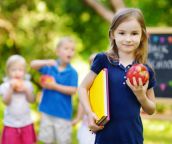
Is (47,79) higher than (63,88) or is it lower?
higher

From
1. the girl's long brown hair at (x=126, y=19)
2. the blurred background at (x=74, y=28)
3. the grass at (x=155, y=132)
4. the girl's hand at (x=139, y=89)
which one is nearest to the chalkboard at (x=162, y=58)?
the blurred background at (x=74, y=28)

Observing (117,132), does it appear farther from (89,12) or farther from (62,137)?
(89,12)

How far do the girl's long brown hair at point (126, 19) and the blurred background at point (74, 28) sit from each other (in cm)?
538

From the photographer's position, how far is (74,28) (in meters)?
11.6

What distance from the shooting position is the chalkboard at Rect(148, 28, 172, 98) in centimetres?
951

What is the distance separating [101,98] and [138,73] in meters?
0.32

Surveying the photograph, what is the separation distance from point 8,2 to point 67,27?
1427 mm

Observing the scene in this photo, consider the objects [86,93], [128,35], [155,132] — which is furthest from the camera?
[155,132]

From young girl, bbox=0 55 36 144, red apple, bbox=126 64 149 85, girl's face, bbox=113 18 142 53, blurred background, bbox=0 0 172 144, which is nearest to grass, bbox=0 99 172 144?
blurred background, bbox=0 0 172 144

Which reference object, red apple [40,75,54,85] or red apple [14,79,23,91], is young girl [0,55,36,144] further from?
red apple [40,75,54,85]

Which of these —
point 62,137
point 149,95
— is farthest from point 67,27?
point 149,95

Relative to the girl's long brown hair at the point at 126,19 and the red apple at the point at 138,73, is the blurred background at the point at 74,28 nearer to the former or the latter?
the girl's long brown hair at the point at 126,19

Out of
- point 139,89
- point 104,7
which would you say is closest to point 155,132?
point 104,7

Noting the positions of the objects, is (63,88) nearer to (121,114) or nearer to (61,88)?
(61,88)
